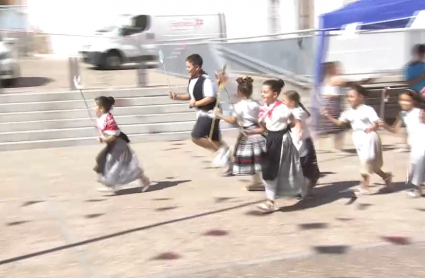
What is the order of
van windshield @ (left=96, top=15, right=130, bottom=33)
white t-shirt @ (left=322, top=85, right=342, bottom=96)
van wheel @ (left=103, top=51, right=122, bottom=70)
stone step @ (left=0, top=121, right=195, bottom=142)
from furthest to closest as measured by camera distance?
van windshield @ (left=96, top=15, right=130, bottom=33) < van wheel @ (left=103, top=51, right=122, bottom=70) < stone step @ (left=0, top=121, right=195, bottom=142) < white t-shirt @ (left=322, top=85, right=342, bottom=96)

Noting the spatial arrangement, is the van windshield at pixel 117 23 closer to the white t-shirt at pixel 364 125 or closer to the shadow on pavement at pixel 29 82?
the shadow on pavement at pixel 29 82

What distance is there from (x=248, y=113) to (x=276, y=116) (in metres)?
1.14

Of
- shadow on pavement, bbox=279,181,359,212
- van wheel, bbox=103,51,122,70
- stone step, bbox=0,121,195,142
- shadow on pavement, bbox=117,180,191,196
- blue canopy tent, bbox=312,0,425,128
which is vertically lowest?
shadow on pavement, bbox=279,181,359,212

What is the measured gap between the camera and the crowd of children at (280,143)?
6.34 meters

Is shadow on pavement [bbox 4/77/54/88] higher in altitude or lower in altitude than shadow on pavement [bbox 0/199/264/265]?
higher

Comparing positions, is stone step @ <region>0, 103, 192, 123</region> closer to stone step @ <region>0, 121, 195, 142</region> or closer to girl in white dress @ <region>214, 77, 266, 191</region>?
stone step @ <region>0, 121, 195, 142</region>

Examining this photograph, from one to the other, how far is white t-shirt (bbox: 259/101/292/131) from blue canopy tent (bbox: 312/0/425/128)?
3830 mm

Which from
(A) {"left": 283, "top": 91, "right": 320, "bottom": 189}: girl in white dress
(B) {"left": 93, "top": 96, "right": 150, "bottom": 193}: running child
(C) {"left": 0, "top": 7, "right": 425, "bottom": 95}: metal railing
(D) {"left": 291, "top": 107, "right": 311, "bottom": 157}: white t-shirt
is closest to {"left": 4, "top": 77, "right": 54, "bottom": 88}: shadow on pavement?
(C) {"left": 0, "top": 7, "right": 425, "bottom": 95}: metal railing

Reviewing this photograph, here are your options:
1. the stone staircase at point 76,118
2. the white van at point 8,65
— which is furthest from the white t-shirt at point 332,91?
the white van at point 8,65

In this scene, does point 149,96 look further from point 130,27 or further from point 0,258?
point 130,27

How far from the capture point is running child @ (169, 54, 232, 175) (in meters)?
8.05

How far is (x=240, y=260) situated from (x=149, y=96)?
23.2ft

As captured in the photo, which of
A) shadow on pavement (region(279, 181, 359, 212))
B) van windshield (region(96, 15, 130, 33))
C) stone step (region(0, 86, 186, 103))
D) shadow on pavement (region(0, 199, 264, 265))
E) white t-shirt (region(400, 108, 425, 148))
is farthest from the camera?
van windshield (region(96, 15, 130, 33))

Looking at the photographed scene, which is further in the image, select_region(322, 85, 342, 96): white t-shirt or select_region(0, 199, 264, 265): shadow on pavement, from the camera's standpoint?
select_region(322, 85, 342, 96): white t-shirt
